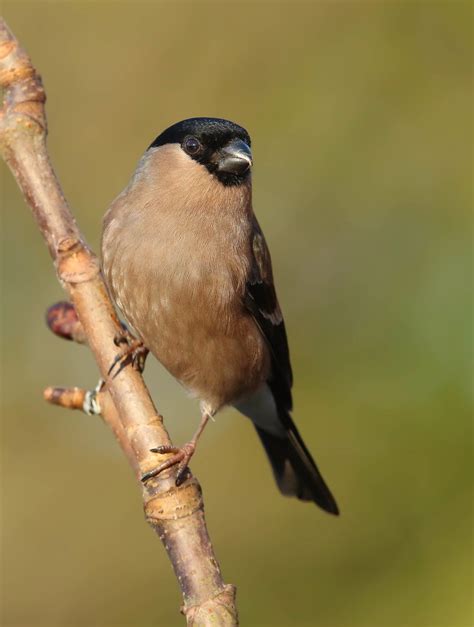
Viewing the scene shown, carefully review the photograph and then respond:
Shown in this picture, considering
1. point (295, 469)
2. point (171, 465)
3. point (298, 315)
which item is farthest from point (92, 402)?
point (298, 315)

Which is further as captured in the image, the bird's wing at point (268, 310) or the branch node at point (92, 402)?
the bird's wing at point (268, 310)

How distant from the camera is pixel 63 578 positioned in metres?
7.09

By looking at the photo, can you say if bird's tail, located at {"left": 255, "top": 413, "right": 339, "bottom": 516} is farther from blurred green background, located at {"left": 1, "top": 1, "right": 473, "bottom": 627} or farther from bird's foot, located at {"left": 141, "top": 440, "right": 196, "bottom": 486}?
bird's foot, located at {"left": 141, "top": 440, "right": 196, "bottom": 486}

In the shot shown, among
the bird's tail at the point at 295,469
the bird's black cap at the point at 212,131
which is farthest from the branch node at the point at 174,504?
the bird's tail at the point at 295,469

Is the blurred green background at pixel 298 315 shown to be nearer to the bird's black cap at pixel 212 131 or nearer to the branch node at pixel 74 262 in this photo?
the bird's black cap at pixel 212 131

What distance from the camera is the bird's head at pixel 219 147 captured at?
196 inches

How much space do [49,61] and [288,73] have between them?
2111 millimetres

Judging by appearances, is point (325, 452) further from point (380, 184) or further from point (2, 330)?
point (2, 330)

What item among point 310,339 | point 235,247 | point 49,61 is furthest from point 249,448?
point 49,61

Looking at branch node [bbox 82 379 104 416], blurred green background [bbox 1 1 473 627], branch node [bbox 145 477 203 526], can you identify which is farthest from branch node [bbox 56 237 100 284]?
blurred green background [bbox 1 1 473 627]

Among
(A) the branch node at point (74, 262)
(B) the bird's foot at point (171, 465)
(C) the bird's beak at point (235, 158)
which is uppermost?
(C) the bird's beak at point (235, 158)

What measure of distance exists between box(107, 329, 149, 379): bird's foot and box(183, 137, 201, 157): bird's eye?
3.27 feet

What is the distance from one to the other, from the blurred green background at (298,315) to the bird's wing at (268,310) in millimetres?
654

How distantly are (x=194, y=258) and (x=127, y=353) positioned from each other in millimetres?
974
